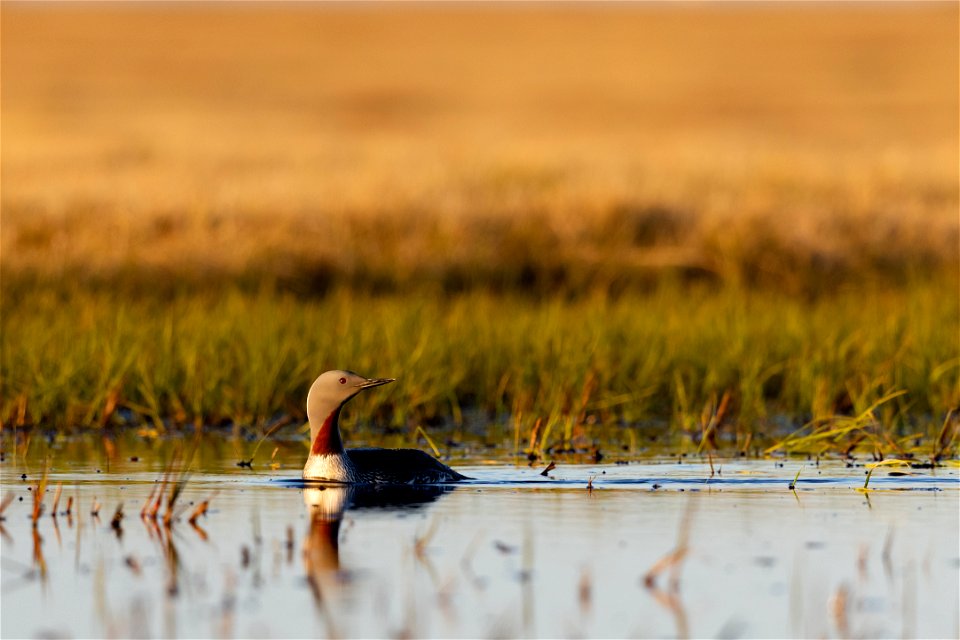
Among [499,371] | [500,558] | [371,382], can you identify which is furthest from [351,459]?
[499,371]

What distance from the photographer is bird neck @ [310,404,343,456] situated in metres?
8.21

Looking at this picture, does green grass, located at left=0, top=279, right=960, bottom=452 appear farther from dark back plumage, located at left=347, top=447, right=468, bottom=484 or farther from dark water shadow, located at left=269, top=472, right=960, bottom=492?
dark back plumage, located at left=347, top=447, right=468, bottom=484

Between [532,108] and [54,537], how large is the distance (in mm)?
57641

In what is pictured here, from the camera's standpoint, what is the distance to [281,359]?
1059 centimetres

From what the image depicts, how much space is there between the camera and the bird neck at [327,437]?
323 inches

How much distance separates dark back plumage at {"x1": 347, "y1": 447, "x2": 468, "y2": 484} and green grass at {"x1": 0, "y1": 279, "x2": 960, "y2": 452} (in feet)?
4.12

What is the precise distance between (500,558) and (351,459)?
2118 mm

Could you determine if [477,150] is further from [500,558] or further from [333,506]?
[500,558]

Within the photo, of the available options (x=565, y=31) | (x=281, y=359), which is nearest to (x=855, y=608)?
(x=281, y=359)

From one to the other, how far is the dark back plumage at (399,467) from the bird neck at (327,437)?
80mm

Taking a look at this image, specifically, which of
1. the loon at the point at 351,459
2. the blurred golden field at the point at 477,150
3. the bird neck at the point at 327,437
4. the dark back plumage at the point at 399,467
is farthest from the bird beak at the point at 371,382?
the blurred golden field at the point at 477,150

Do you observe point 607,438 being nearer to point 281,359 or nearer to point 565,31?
point 281,359

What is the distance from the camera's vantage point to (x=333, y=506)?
24.8 ft

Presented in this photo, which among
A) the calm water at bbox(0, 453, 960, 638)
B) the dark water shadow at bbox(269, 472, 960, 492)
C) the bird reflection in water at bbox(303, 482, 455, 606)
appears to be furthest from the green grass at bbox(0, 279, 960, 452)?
the calm water at bbox(0, 453, 960, 638)
